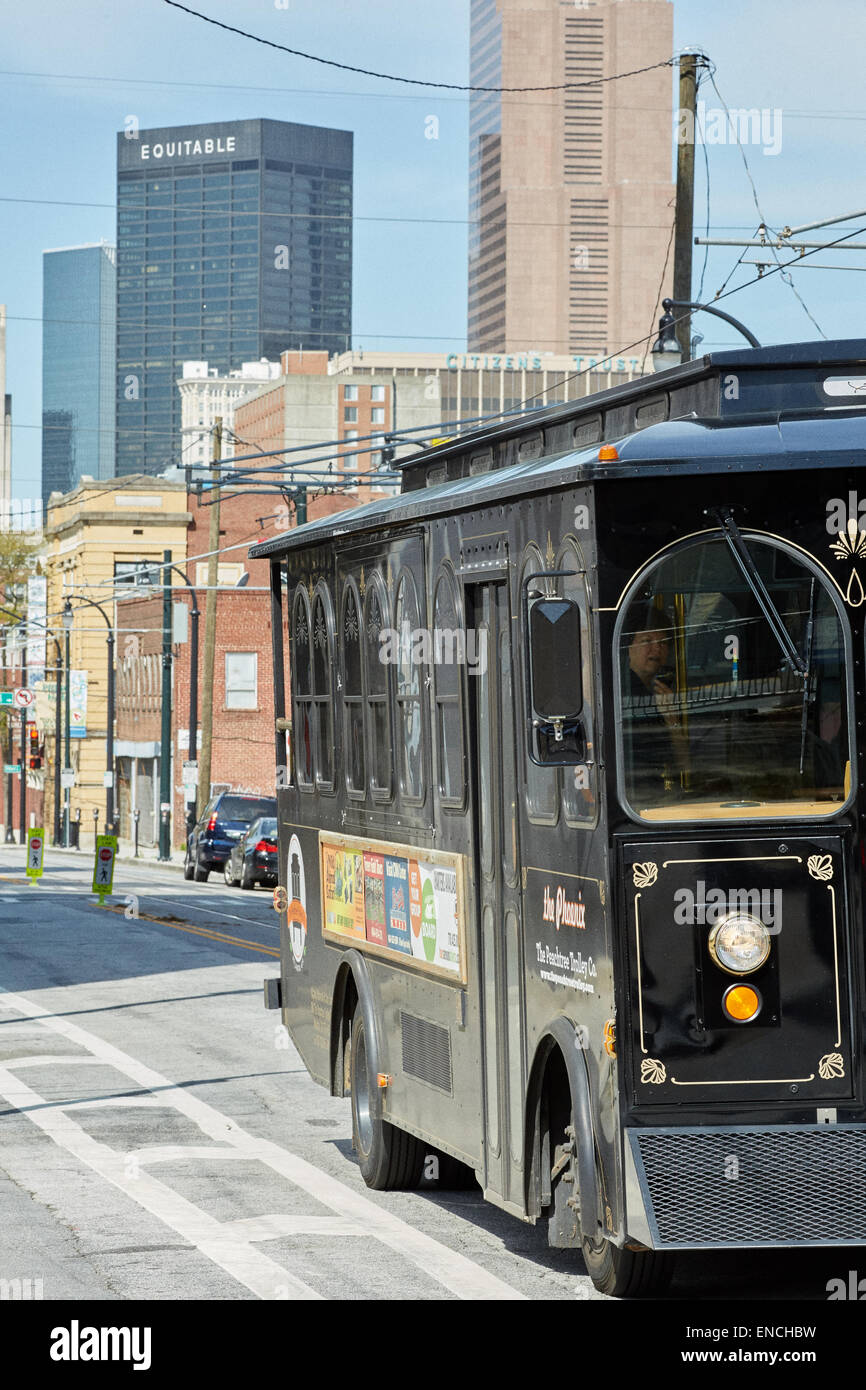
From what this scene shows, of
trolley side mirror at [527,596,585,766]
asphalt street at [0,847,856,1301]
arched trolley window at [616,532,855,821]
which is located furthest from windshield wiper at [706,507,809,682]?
asphalt street at [0,847,856,1301]

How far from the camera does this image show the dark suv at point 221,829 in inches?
1742

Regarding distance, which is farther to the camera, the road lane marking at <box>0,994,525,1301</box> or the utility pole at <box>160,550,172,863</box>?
A: the utility pole at <box>160,550,172,863</box>

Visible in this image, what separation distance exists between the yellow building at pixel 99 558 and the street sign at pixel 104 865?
5034cm

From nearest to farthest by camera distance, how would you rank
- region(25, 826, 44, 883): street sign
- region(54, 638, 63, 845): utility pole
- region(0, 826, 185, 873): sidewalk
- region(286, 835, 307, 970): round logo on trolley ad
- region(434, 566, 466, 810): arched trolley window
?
region(434, 566, 466, 810): arched trolley window → region(286, 835, 307, 970): round logo on trolley ad → region(25, 826, 44, 883): street sign → region(0, 826, 185, 873): sidewalk → region(54, 638, 63, 845): utility pole

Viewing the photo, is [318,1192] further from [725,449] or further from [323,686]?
[725,449]

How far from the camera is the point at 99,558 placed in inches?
3423

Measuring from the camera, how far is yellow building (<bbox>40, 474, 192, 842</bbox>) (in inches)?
3337

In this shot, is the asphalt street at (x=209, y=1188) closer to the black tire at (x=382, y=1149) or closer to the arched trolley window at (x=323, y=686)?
the black tire at (x=382, y=1149)

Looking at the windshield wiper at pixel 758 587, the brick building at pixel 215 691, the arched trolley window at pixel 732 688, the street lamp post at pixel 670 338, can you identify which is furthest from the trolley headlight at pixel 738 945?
the brick building at pixel 215 691

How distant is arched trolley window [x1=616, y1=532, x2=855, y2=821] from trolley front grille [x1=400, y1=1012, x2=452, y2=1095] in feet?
8.80

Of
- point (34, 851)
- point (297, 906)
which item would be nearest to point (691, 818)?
point (297, 906)

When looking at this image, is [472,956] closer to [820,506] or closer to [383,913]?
[383,913]

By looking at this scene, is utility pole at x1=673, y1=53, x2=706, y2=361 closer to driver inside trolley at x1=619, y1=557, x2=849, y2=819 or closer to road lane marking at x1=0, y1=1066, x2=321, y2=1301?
road lane marking at x1=0, y1=1066, x2=321, y2=1301
